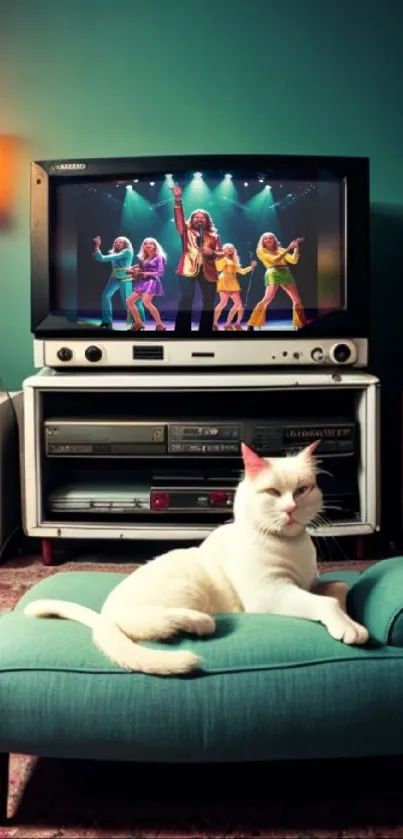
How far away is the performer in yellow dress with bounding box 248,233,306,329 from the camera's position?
2721 millimetres

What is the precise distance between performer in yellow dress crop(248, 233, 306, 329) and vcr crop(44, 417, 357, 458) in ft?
1.11

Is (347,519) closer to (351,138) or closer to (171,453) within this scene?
(171,453)

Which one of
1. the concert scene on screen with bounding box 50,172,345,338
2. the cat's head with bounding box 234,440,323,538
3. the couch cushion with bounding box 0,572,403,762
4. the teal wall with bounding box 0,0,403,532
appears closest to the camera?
the couch cushion with bounding box 0,572,403,762

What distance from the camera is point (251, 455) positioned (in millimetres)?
1337

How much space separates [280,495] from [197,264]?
1.55 metres

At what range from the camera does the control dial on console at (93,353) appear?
2707 mm

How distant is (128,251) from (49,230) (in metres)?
0.26

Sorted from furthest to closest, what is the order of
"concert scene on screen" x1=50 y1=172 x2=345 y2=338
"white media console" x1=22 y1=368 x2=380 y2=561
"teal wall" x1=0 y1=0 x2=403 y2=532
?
1. "teal wall" x1=0 y1=0 x2=403 y2=532
2. "concert scene on screen" x1=50 y1=172 x2=345 y2=338
3. "white media console" x1=22 y1=368 x2=380 y2=561

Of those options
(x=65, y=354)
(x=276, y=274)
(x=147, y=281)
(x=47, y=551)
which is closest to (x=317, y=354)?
(x=276, y=274)

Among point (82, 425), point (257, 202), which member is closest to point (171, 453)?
point (82, 425)

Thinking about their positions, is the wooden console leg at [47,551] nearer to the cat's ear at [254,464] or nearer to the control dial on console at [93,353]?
the control dial on console at [93,353]

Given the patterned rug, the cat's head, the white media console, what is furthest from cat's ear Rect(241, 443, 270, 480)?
the white media console

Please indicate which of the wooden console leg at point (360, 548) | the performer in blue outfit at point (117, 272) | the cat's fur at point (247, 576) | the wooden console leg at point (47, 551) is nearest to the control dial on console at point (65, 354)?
the performer in blue outfit at point (117, 272)

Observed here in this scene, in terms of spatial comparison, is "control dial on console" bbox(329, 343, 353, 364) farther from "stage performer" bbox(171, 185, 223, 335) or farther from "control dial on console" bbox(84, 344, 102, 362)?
"control dial on console" bbox(84, 344, 102, 362)
